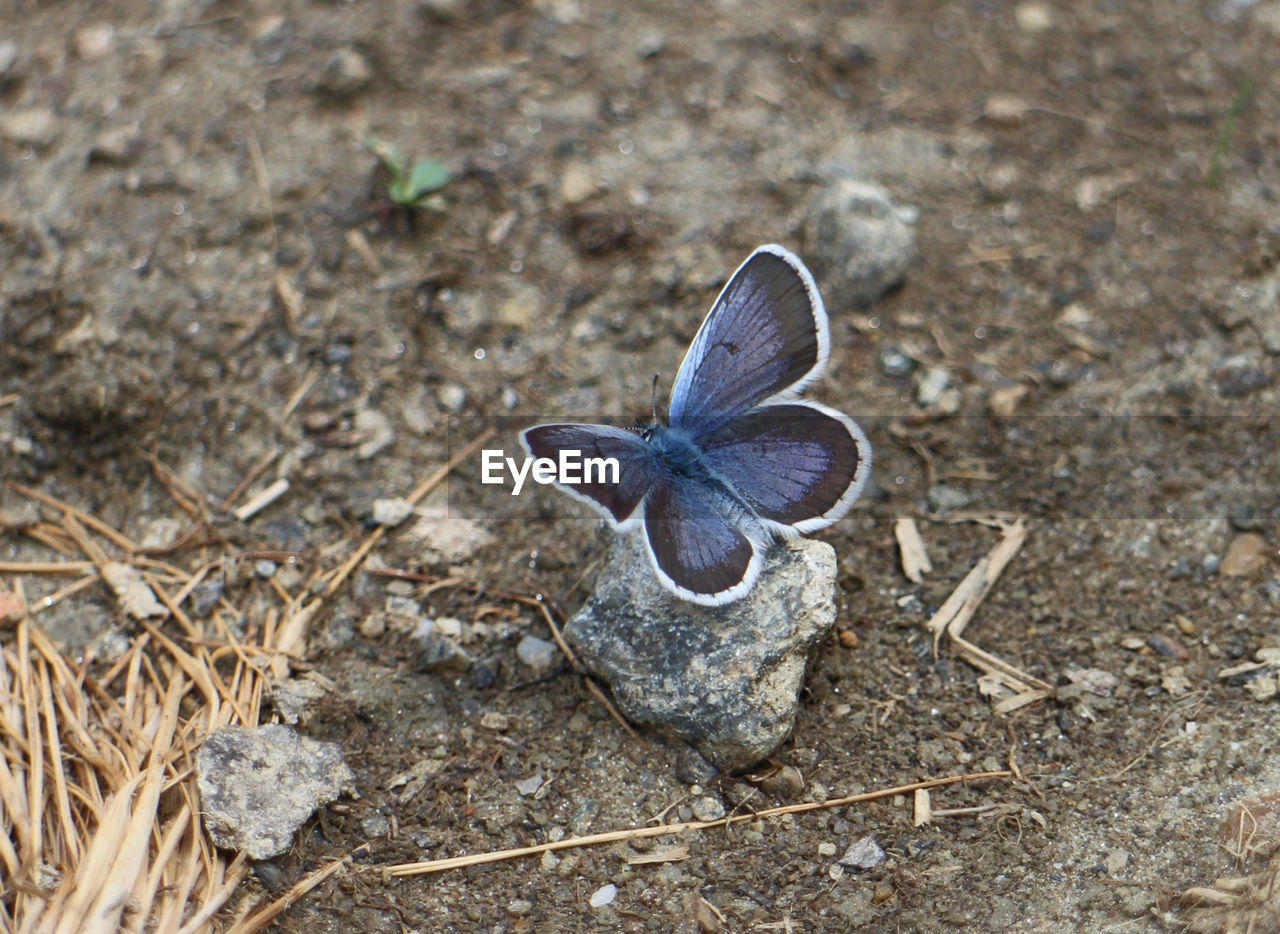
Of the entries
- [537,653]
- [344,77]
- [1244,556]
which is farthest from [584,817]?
[344,77]

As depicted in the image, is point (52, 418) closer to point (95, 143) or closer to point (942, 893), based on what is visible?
point (95, 143)

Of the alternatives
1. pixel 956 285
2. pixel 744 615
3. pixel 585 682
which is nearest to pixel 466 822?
pixel 585 682

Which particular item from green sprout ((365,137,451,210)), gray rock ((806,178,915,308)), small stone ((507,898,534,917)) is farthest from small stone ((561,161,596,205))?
small stone ((507,898,534,917))

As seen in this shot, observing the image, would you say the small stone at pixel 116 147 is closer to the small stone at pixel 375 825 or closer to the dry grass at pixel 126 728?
the dry grass at pixel 126 728

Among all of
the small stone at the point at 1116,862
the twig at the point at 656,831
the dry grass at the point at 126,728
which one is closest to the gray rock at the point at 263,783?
the dry grass at the point at 126,728

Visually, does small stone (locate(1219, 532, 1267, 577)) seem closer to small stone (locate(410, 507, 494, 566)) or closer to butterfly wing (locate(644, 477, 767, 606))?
butterfly wing (locate(644, 477, 767, 606))
